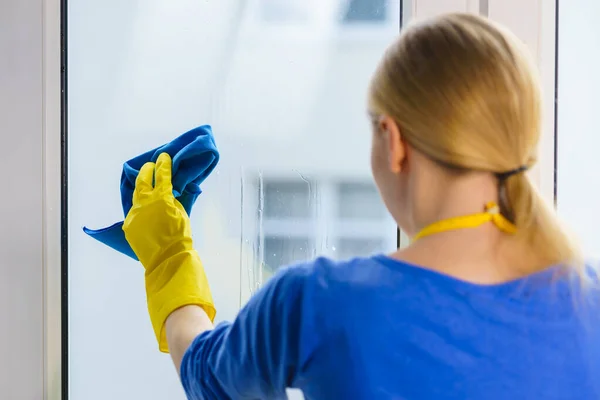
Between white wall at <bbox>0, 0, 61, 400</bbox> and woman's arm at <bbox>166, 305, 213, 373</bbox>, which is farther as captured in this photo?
white wall at <bbox>0, 0, 61, 400</bbox>

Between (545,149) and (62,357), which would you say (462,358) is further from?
(62,357)

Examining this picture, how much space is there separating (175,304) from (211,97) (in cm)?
33

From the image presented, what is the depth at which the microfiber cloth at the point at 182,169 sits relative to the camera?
0.85m

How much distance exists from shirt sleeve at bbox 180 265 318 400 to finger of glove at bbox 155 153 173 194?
222mm

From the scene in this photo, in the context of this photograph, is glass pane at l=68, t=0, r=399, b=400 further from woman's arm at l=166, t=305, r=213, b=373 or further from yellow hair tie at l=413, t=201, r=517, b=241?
yellow hair tie at l=413, t=201, r=517, b=241

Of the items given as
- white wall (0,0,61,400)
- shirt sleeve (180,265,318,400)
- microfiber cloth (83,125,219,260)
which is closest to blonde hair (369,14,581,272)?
shirt sleeve (180,265,318,400)

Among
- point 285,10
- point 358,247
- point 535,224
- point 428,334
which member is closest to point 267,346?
point 428,334

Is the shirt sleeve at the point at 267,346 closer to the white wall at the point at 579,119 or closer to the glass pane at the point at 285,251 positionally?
the glass pane at the point at 285,251

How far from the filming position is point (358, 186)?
992mm

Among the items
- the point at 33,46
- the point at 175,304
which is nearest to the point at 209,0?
the point at 33,46

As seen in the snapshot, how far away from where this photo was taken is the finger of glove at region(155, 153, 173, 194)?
83 cm

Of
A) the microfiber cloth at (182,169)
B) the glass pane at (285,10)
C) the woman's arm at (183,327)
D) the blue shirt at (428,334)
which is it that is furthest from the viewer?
the glass pane at (285,10)

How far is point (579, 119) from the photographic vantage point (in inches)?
37.0

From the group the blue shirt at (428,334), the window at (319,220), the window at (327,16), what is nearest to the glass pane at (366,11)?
the window at (327,16)
